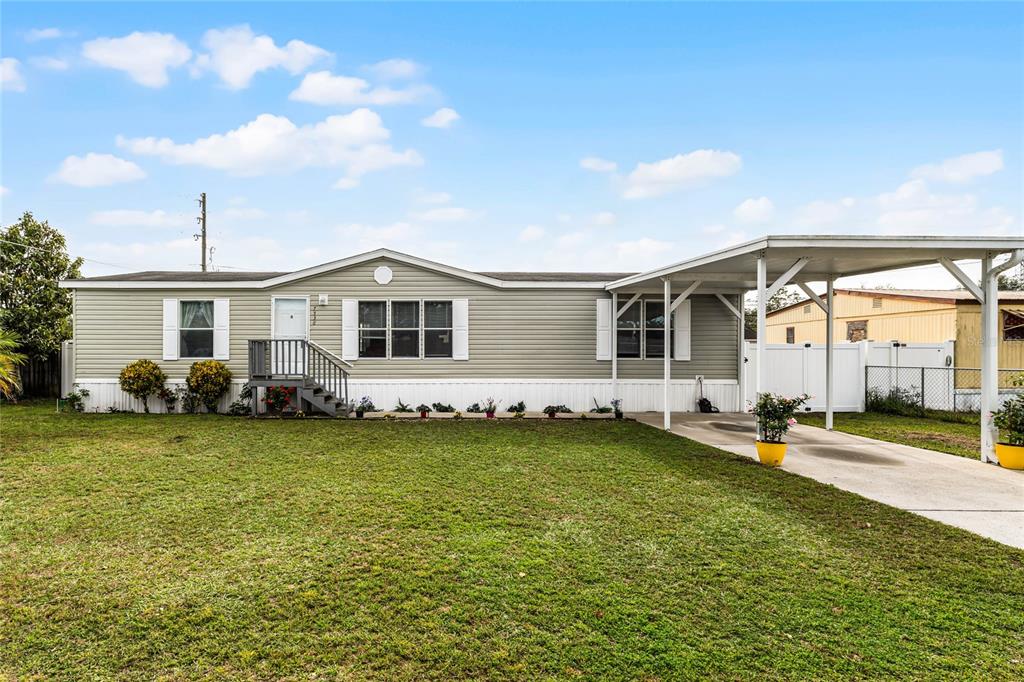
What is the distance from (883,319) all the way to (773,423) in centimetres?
1210

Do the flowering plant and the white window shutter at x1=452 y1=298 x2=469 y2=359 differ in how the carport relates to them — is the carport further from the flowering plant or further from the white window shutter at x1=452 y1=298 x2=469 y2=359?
the flowering plant

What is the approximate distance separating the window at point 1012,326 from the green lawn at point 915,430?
4.05 meters

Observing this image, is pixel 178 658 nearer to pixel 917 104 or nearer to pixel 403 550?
pixel 403 550

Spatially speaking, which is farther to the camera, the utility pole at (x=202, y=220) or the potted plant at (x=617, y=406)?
the utility pole at (x=202, y=220)

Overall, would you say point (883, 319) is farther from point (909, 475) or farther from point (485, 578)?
point (485, 578)

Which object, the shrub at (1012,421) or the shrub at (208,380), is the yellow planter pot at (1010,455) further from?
the shrub at (208,380)

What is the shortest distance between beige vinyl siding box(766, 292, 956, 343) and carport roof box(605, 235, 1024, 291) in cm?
704

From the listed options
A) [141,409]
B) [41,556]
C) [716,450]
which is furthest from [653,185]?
[41,556]

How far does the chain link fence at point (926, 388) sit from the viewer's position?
11648 millimetres

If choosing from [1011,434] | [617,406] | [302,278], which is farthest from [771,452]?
[302,278]

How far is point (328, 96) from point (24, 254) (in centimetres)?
927

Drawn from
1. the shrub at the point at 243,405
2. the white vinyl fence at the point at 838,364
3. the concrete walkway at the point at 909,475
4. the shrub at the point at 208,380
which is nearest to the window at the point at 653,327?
the white vinyl fence at the point at 838,364

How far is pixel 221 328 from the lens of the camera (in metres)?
11.0

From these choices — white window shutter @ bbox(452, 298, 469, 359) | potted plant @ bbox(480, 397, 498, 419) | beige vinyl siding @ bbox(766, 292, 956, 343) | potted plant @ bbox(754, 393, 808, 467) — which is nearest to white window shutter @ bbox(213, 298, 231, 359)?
white window shutter @ bbox(452, 298, 469, 359)
